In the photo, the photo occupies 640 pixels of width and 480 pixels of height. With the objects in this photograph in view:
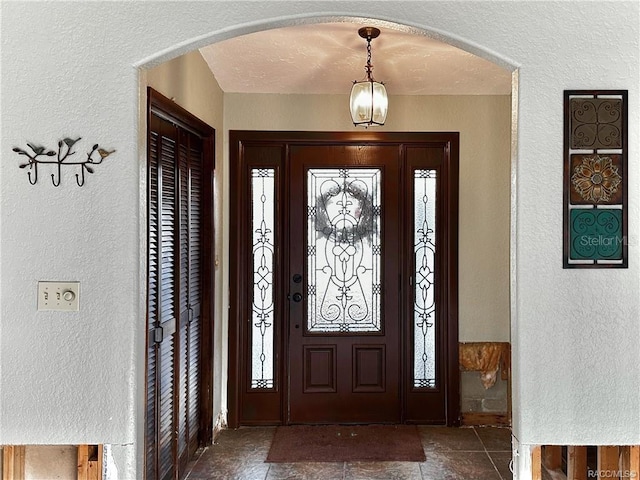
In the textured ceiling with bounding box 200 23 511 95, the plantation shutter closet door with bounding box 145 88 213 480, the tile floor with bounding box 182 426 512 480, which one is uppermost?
the textured ceiling with bounding box 200 23 511 95

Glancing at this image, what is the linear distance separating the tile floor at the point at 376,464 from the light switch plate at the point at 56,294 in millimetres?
1631

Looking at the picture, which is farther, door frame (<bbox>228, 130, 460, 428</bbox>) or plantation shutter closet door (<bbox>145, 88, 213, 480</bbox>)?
door frame (<bbox>228, 130, 460, 428</bbox>)

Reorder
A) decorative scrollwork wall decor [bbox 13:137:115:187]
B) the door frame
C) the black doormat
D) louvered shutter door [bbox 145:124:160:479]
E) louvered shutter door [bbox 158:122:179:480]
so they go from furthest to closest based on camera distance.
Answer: the door frame
the black doormat
louvered shutter door [bbox 158:122:179:480]
louvered shutter door [bbox 145:124:160:479]
decorative scrollwork wall decor [bbox 13:137:115:187]

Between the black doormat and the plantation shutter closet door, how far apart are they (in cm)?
56

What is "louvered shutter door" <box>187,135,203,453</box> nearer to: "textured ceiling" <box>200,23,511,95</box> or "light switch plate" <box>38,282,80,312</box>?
"textured ceiling" <box>200,23,511,95</box>

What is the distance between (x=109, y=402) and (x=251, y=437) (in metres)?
1.98

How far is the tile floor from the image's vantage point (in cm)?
315

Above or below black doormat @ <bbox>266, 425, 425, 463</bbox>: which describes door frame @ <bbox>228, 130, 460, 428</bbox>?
above

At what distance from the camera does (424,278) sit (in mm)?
3951

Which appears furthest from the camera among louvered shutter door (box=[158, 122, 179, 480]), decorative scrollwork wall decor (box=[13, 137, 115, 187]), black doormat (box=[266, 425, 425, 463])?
black doormat (box=[266, 425, 425, 463])

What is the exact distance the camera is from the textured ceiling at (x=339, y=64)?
120 inches

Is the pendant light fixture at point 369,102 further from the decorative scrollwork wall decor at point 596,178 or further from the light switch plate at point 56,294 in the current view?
the light switch plate at point 56,294

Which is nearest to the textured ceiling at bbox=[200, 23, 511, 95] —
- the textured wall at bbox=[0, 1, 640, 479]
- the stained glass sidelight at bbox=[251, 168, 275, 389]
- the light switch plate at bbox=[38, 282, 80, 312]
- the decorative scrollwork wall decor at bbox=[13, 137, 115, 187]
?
the stained glass sidelight at bbox=[251, 168, 275, 389]

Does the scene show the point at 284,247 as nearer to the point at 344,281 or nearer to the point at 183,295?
the point at 344,281
